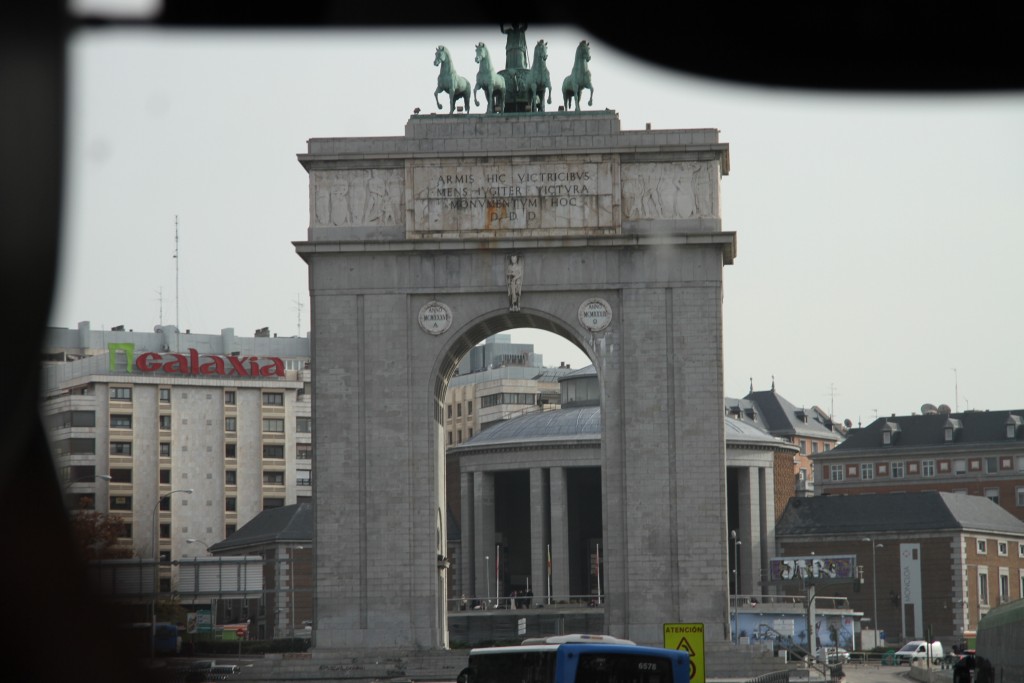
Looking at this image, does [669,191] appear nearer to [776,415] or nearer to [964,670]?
[964,670]

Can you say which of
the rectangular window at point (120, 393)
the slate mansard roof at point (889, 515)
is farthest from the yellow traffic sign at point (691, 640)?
the rectangular window at point (120, 393)

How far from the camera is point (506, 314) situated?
61344 mm

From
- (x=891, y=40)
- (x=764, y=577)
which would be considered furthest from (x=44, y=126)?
(x=764, y=577)

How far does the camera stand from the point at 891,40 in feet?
14.2

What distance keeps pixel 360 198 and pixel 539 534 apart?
157 feet

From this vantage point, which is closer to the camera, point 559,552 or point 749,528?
point 559,552

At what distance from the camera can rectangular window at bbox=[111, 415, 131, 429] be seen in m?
126

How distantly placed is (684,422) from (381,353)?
1095 cm

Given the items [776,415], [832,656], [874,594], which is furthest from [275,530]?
[776,415]

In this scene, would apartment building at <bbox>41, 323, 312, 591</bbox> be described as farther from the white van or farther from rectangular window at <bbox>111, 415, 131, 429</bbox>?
the white van

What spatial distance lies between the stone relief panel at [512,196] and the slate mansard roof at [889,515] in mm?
60584

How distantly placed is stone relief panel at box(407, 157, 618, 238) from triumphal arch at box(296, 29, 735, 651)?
50 mm

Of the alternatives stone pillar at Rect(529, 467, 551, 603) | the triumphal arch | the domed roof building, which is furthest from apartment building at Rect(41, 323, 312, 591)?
the triumphal arch

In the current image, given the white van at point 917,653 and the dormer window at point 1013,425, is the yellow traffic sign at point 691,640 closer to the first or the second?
the white van at point 917,653
